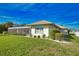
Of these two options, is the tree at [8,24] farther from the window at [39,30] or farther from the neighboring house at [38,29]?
the window at [39,30]

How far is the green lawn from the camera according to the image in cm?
541

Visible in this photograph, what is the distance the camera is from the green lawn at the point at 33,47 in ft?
17.7

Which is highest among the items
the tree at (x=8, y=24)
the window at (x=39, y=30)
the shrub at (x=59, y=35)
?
the tree at (x=8, y=24)

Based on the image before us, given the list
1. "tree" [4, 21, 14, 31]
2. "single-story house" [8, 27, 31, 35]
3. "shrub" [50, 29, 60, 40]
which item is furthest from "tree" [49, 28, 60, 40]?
"tree" [4, 21, 14, 31]

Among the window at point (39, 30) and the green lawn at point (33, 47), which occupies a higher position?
the window at point (39, 30)

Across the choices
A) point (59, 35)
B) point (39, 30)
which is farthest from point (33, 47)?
point (59, 35)

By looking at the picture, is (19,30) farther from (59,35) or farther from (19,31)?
(59,35)

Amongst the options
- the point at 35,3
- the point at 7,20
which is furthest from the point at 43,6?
the point at 7,20

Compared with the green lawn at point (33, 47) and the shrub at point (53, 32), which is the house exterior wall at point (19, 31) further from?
the shrub at point (53, 32)

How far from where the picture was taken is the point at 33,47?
A: 543 cm

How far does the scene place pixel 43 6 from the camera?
5.40m

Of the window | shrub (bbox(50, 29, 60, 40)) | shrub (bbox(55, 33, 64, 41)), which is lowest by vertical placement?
shrub (bbox(55, 33, 64, 41))

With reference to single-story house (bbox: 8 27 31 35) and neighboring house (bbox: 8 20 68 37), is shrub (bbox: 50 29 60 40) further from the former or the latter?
single-story house (bbox: 8 27 31 35)

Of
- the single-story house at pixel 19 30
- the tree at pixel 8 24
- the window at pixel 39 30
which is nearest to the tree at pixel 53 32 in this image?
the window at pixel 39 30
